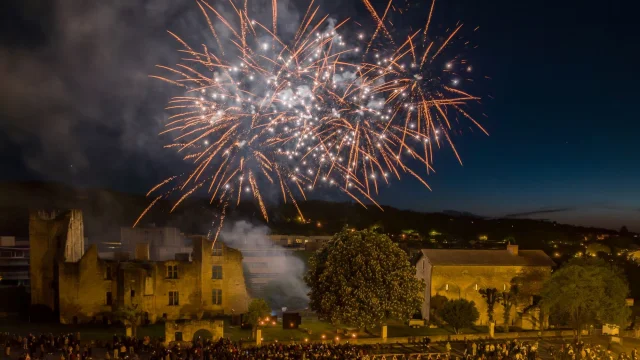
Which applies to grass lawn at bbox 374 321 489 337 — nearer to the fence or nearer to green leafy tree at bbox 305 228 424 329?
green leafy tree at bbox 305 228 424 329

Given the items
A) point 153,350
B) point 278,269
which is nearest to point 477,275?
point 278,269

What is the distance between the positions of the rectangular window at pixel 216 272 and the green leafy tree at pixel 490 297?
19639 mm

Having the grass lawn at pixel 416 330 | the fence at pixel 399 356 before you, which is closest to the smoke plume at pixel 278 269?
the grass lawn at pixel 416 330

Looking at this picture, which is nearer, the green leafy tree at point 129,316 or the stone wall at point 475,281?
the green leafy tree at point 129,316

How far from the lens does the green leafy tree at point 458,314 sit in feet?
104

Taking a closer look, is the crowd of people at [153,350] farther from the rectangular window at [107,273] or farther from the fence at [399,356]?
the rectangular window at [107,273]

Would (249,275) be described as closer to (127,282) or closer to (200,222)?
(127,282)

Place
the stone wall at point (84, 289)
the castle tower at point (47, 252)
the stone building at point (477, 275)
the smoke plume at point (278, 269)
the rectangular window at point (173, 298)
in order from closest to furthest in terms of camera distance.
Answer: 1. the stone wall at point (84, 289)
2. the stone building at point (477, 275)
3. the castle tower at point (47, 252)
4. the rectangular window at point (173, 298)
5. the smoke plume at point (278, 269)

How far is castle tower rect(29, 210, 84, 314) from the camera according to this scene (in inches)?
1404

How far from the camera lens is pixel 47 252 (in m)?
36.2

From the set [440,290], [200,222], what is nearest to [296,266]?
[440,290]

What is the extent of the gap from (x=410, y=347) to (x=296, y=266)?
23350mm

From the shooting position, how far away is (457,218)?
146000 mm

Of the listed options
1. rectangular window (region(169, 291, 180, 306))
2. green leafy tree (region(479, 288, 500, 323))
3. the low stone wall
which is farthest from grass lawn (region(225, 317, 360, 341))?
Result: green leafy tree (region(479, 288, 500, 323))
